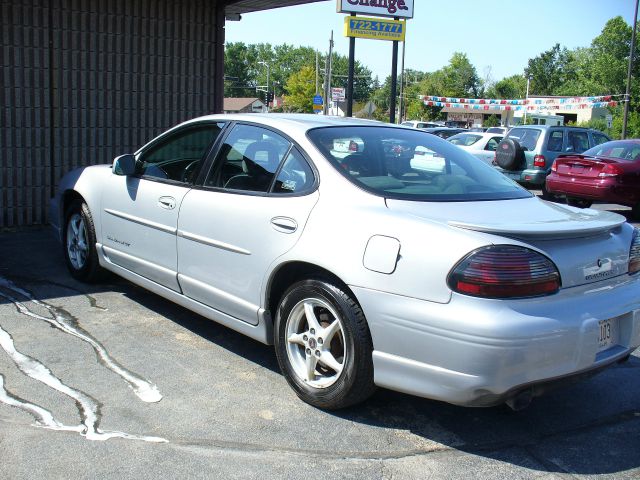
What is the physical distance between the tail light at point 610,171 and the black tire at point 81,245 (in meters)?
9.03

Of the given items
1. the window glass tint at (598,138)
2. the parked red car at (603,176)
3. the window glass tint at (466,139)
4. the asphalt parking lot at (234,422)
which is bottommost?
the asphalt parking lot at (234,422)

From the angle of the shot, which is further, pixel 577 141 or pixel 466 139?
pixel 466 139

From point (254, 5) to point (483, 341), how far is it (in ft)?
28.6

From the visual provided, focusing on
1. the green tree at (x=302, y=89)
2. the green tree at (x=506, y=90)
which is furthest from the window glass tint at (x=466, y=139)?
the green tree at (x=506, y=90)

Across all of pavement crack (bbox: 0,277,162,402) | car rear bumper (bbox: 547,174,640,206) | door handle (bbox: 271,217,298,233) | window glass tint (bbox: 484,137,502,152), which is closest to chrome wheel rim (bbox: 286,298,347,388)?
door handle (bbox: 271,217,298,233)

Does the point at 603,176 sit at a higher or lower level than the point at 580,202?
higher

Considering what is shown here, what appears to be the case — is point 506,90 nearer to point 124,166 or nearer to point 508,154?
point 508,154

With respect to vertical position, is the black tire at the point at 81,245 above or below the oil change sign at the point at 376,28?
below

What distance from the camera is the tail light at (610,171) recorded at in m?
11.6

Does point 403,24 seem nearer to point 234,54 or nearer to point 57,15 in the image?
point 57,15

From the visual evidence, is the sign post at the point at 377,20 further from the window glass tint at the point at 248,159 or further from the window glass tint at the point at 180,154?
the window glass tint at the point at 248,159

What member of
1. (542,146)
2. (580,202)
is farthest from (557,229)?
(542,146)

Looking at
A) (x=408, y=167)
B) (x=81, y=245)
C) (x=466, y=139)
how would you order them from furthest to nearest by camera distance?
(x=466, y=139) → (x=81, y=245) → (x=408, y=167)

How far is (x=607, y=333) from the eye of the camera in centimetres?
340
